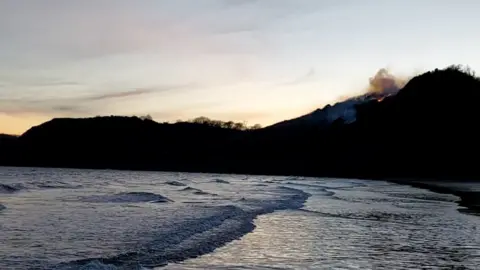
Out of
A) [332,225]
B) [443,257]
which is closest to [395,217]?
[332,225]

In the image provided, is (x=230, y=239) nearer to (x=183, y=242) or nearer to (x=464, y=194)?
(x=183, y=242)

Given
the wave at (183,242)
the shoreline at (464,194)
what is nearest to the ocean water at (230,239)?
the wave at (183,242)

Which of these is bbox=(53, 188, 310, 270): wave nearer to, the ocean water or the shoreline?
the ocean water

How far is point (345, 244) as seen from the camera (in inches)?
655

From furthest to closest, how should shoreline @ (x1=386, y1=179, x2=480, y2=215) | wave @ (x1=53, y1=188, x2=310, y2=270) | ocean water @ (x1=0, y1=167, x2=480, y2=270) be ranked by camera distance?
shoreline @ (x1=386, y1=179, x2=480, y2=215), ocean water @ (x1=0, y1=167, x2=480, y2=270), wave @ (x1=53, y1=188, x2=310, y2=270)

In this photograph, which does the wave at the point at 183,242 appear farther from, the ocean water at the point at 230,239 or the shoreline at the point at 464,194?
the shoreline at the point at 464,194

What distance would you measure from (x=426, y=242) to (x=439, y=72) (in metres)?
148

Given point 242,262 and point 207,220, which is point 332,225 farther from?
point 242,262

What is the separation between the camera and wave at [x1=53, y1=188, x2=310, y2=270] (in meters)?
13.1

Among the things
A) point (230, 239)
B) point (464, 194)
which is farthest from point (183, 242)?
point (464, 194)

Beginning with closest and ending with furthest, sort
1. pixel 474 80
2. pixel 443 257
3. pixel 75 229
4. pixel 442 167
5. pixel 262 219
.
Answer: pixel 443 257, pixel 75 229, pixel 262 219, pixel 442 167, pixel 474 80

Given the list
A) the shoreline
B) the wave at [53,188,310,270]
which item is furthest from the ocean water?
the shoreline

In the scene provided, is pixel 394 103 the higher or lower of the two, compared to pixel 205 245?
higher

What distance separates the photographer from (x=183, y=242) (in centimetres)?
1681
